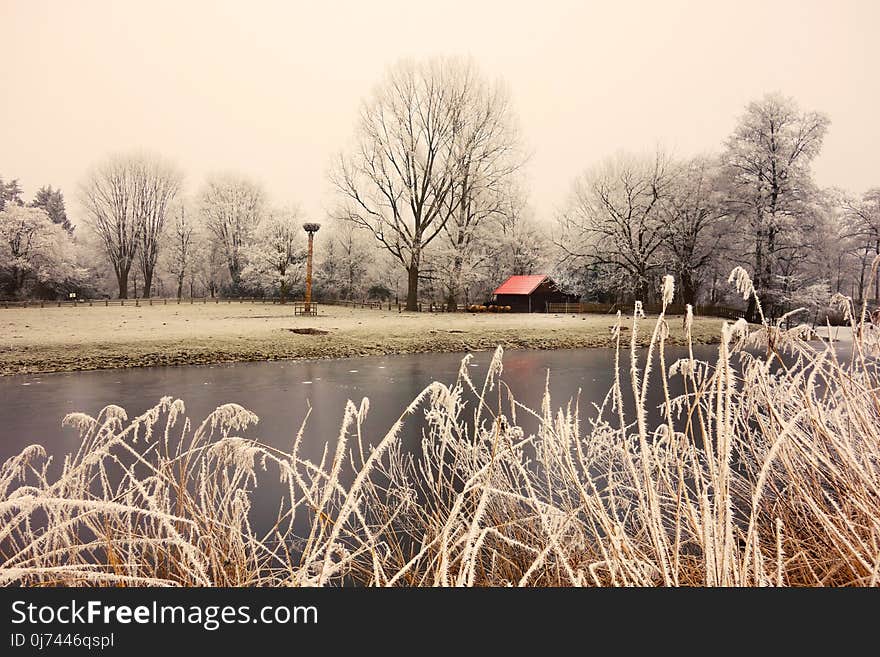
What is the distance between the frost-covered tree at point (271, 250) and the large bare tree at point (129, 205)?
Result: 75cm

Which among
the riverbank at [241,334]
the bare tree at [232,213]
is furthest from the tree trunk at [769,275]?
the bare tree at [232,213]

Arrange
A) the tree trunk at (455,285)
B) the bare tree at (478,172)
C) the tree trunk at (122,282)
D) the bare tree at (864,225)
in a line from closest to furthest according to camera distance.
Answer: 1. the bare tree at (864,225)
2. the tree trunk at (122,282)
3. the bare tree at (478,172)
4. the tree trunk at (455,285)

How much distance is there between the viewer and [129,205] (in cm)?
347

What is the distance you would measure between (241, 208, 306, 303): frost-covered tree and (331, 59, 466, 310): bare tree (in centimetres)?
74

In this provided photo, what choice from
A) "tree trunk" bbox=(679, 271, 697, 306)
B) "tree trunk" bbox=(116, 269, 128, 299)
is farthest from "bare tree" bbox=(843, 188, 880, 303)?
"tree trunk" bbox=(116, 269, 128, 299)

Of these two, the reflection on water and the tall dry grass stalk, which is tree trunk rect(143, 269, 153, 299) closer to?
the reflection on water

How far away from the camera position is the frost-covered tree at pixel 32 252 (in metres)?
3.06

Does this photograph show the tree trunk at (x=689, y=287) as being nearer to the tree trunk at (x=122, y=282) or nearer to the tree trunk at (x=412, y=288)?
the tree trunk at (x=122, y=282)

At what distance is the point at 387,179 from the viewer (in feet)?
20.5

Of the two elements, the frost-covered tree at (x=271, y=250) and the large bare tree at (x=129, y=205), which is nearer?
the large bare tree at (x=129, y=205)

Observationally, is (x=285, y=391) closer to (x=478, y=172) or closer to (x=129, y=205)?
(x=129, y=205)

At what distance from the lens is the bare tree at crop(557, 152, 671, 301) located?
11.3 ft

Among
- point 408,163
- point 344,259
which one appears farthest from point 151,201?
point 344,259

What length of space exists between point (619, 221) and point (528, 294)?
1.41 meters
